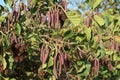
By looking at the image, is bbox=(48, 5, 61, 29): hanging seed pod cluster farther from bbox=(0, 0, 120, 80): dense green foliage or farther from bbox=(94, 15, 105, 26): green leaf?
bbox=(94, 15, 105, 26): green leaf

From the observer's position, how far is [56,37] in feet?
7.93

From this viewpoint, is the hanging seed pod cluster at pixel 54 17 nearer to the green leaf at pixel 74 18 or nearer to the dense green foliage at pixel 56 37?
the dense green foliage at pixel 56 37

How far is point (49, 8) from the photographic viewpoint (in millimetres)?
2523

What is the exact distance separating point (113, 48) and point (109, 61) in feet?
0.93

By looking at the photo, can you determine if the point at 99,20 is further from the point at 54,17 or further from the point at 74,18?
the point at 54,17

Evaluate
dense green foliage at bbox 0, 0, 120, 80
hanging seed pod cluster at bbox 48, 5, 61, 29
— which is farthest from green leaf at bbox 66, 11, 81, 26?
hanging seed pod cluster at bbox 48, 5, 61, 29

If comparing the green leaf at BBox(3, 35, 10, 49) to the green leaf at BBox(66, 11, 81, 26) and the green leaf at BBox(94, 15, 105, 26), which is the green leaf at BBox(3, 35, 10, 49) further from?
the green leaf at BBox(94, 15, 105, 26)

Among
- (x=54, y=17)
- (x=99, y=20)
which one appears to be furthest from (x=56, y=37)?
(x=99, y=20)

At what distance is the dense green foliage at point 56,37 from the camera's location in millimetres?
2336

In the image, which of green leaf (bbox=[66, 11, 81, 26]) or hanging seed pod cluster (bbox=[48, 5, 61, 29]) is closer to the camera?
green leaf (bbox=[66, 11, 81, 26])

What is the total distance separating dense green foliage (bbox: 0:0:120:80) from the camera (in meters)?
2.34

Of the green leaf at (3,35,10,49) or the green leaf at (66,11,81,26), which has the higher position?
the green leaf at (66,11,81,26)

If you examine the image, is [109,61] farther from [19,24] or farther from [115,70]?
[19,24]

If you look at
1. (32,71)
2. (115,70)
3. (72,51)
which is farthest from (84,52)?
(115,70)
